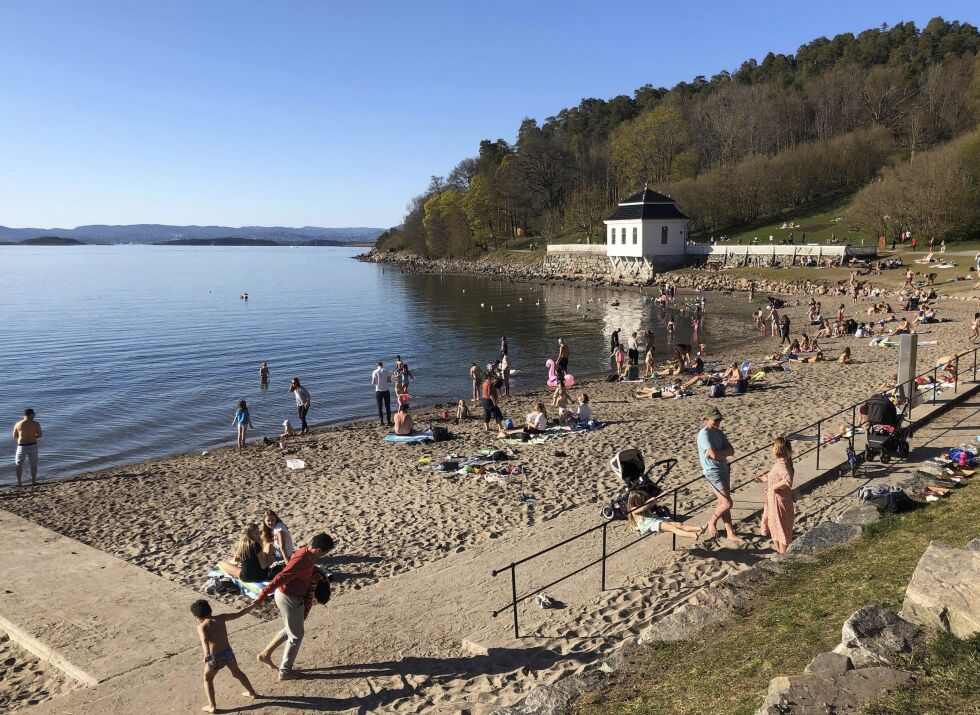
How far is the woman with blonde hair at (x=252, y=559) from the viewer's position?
973 cm

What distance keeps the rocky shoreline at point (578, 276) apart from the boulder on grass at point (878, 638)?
149 feet

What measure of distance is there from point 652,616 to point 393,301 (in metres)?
59.7

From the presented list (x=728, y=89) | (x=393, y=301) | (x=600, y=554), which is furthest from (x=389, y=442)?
(x=728, y=89)

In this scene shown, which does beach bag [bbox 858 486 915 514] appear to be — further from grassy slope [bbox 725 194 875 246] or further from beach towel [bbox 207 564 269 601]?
grassy slope [bbox 725 194 875 246]

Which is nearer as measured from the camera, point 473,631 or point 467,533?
point 473,631

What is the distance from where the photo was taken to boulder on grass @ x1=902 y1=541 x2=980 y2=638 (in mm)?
5242

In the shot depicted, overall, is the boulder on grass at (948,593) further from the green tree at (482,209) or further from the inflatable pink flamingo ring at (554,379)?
the green tree at (482,209)

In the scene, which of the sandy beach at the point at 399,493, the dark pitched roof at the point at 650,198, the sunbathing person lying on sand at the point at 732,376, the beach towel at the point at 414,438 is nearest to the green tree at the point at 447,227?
the dark pitched roof at the point at 650,198

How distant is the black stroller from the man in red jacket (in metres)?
9.91

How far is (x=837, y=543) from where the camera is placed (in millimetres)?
8375

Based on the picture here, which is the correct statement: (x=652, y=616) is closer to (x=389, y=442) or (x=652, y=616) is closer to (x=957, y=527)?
(x=957, y=527)

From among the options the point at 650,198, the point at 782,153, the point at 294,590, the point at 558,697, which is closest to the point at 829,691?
the point at 558,697

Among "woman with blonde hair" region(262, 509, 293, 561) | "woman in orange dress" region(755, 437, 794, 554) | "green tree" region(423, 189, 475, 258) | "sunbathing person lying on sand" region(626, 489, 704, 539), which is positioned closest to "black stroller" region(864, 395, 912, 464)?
"woman in orange dress" region(755, 437, 794, 554)

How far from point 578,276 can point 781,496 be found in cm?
7174
